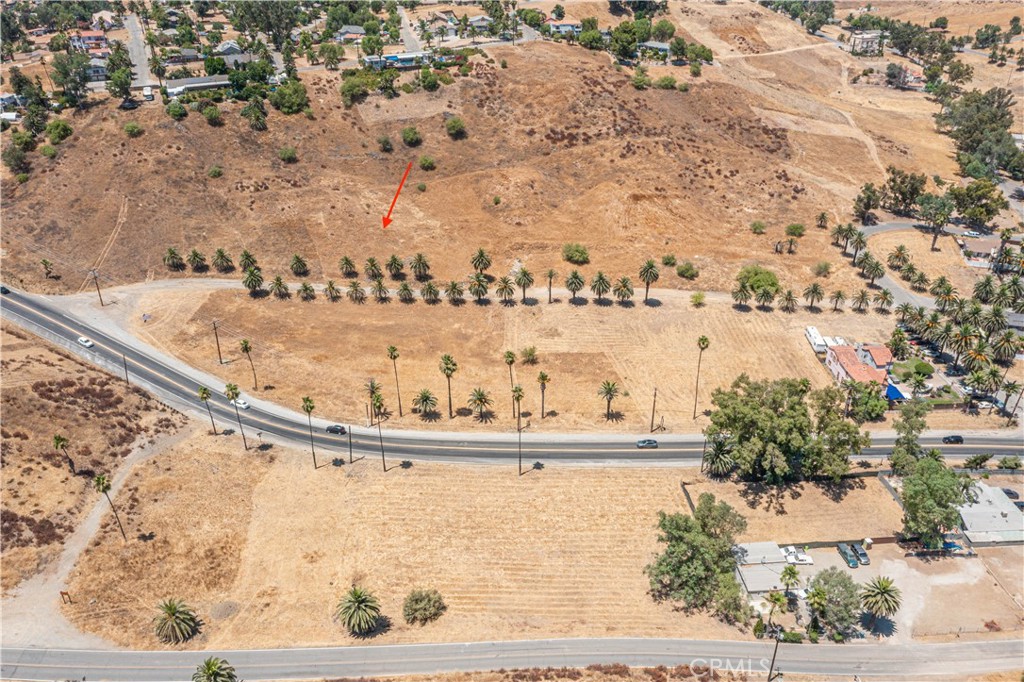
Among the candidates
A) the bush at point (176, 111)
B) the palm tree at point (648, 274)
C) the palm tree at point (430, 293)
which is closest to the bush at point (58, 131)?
the bush at point (176, 111)

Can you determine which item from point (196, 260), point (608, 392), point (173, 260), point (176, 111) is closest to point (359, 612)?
point (608, 392)

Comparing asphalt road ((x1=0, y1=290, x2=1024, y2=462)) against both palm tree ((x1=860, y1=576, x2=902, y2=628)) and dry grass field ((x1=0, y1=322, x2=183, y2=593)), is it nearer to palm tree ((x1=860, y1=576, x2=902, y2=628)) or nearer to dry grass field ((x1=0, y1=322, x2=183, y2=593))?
dry grass field ((x1=0, y1=322, x2=183, y2=593))

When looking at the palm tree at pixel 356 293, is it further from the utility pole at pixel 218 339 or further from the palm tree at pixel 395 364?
the utility pole at pixel 218 339

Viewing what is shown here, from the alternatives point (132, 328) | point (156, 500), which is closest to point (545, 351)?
point (156, 500)

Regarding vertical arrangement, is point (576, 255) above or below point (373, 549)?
above

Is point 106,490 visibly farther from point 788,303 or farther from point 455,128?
point 455,128

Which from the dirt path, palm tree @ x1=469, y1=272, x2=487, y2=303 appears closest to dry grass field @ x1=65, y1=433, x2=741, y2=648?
the dirt path
